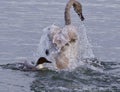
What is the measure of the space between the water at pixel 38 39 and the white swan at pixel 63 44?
180 millimetres

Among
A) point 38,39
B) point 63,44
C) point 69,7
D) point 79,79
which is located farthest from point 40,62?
point 38,39

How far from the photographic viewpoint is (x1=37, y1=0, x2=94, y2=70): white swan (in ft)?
40.4

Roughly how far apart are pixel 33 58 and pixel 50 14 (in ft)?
12.3

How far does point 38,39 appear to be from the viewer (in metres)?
15.7

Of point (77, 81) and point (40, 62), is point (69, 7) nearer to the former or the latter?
point (40, 62)

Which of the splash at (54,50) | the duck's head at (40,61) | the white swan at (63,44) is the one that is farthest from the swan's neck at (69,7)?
the duck's head at (40,61)

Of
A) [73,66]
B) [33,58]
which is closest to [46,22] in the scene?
[33,58]

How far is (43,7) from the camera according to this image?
18.8 metres

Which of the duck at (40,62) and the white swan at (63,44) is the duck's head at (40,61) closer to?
the duck at (40,62)

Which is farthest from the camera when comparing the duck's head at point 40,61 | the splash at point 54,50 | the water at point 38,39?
the splash at point 54,50

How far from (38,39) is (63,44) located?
3333 mm

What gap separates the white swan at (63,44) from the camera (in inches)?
485

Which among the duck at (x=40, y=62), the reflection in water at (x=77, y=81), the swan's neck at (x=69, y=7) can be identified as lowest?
the reflection in water at (x=77, y=81)

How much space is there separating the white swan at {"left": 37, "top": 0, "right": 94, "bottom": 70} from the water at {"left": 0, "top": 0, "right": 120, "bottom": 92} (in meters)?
0.18
